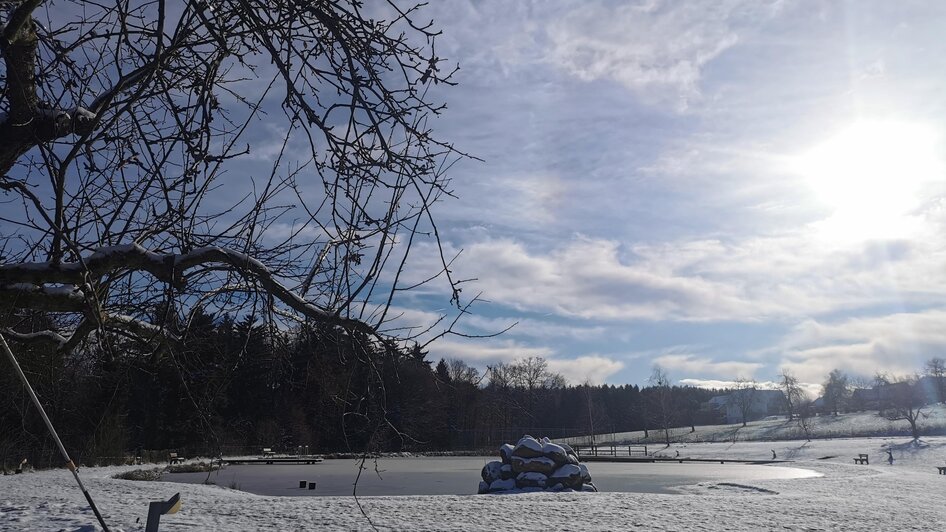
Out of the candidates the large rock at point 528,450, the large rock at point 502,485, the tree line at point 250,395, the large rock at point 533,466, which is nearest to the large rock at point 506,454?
the large rock at point 528,450

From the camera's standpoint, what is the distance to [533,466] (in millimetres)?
21422

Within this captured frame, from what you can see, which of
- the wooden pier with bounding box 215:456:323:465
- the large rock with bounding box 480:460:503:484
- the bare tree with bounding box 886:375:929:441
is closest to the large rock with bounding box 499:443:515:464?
the large rock with bounding box 480:460:503:484

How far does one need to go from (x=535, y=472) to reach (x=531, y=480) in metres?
0.43

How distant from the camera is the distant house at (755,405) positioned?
127 meters

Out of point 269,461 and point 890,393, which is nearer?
point 269,461

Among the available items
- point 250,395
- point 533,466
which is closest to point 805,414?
point 533,466

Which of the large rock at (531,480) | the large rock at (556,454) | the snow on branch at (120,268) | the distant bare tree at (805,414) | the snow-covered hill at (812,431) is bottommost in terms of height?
the snow-covered hill at (812,431)

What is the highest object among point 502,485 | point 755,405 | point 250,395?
point 250,395

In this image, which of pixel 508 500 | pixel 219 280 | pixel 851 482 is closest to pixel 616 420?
pixel 851 482

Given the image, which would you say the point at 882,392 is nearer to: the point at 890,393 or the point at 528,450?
the point at 890,393

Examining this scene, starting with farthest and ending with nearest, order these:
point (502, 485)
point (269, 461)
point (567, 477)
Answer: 1. point (269, 461)
2. point (502, 485)
3. point (567, 477)

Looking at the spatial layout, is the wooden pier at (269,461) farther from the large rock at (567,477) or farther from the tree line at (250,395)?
the large rock at (567,477)

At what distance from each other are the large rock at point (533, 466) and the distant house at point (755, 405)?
368 feet

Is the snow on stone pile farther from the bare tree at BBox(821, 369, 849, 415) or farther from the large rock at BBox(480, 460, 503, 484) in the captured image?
the bare tree at BBox(821, 369, 849, 415)
